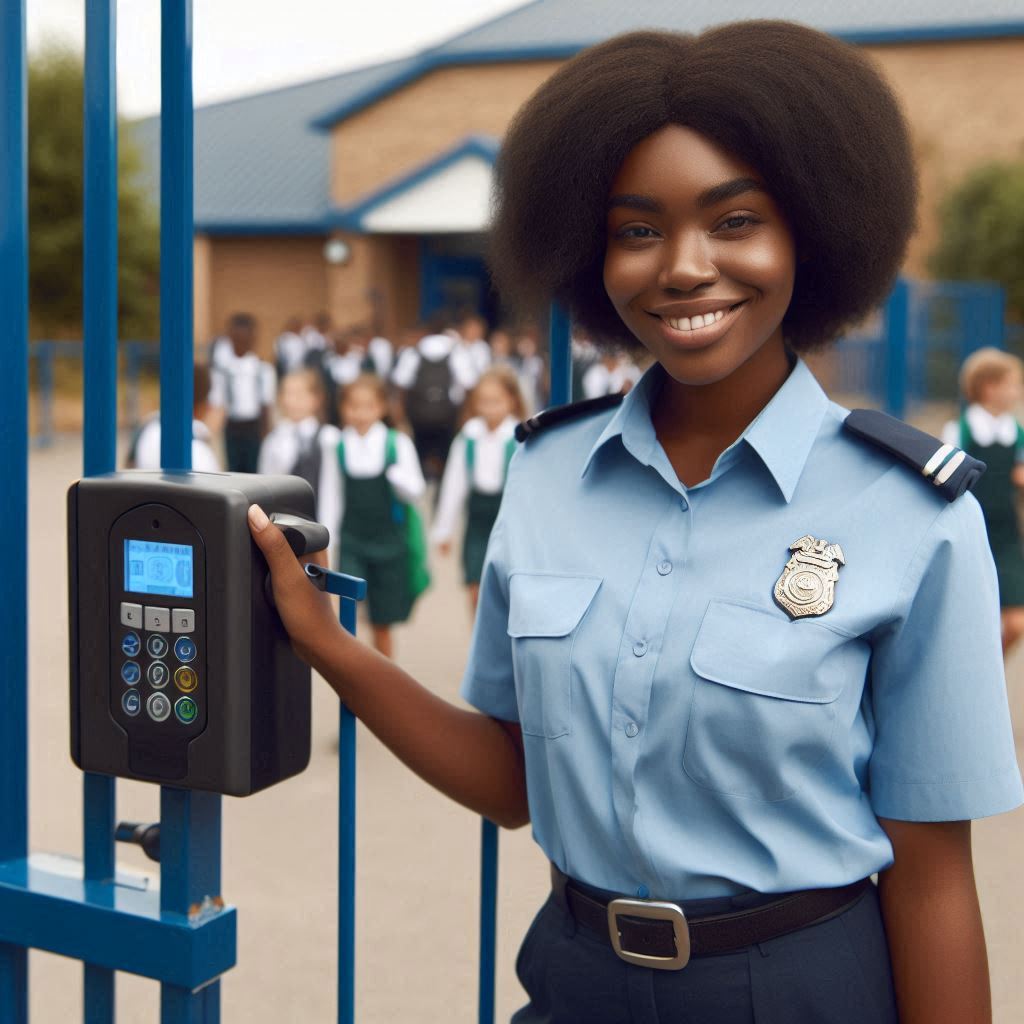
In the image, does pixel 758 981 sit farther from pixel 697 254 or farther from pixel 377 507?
pixel 377 507

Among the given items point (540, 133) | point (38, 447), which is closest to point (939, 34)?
point (38, 447)

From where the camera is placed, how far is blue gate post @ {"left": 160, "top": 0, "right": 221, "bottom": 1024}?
1686 mm

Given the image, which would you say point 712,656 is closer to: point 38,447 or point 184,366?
point 184,366

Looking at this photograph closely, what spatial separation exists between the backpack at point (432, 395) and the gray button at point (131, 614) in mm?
11223

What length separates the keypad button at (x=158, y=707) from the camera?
5.48 ft

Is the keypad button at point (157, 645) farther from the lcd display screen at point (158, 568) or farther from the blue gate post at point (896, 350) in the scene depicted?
the blue gate post at point (896, 350)

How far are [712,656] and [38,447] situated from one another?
16.1 m

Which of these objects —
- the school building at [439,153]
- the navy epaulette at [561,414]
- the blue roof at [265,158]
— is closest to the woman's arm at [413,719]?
the navy epaulette at [561,414]

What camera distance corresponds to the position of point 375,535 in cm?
659

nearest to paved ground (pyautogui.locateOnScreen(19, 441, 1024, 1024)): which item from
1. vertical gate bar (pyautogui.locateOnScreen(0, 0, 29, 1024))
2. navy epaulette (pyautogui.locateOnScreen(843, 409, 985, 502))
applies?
vertical gate bar (pyautogui.locateOnScreen(0, 0, 29, 1024))

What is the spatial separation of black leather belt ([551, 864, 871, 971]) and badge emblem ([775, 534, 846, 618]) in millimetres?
313

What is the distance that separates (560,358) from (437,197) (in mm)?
22533

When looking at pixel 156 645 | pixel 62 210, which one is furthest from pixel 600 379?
pixel 62 210

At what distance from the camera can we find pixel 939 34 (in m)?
23.7
